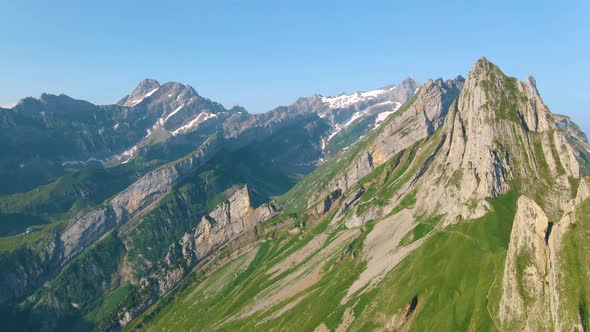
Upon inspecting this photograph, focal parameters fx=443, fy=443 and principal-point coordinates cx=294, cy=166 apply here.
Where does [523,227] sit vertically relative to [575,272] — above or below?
above

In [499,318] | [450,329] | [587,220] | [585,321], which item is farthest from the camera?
[450,329]

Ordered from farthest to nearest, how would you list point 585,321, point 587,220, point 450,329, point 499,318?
point 450,329, point 499,318, point 587,220, point 585,321

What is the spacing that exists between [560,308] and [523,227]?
29180 mm

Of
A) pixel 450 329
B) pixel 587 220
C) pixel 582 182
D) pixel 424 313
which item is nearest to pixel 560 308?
pixel 587 220

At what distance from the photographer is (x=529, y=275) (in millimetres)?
143500

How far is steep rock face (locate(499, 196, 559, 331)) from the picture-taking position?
136m

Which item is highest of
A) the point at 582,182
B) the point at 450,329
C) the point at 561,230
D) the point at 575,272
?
the point at 582,182

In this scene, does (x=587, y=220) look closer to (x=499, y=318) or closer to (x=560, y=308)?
(x=560, y=308)

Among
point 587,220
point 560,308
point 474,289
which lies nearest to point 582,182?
point 587,220

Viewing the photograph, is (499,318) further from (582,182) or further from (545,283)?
(582,182)

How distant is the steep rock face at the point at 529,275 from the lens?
136 m

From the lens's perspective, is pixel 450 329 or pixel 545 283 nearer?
pixel 545 283

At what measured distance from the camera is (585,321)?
12100 centimetres

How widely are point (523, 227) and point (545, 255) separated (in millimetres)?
11158
